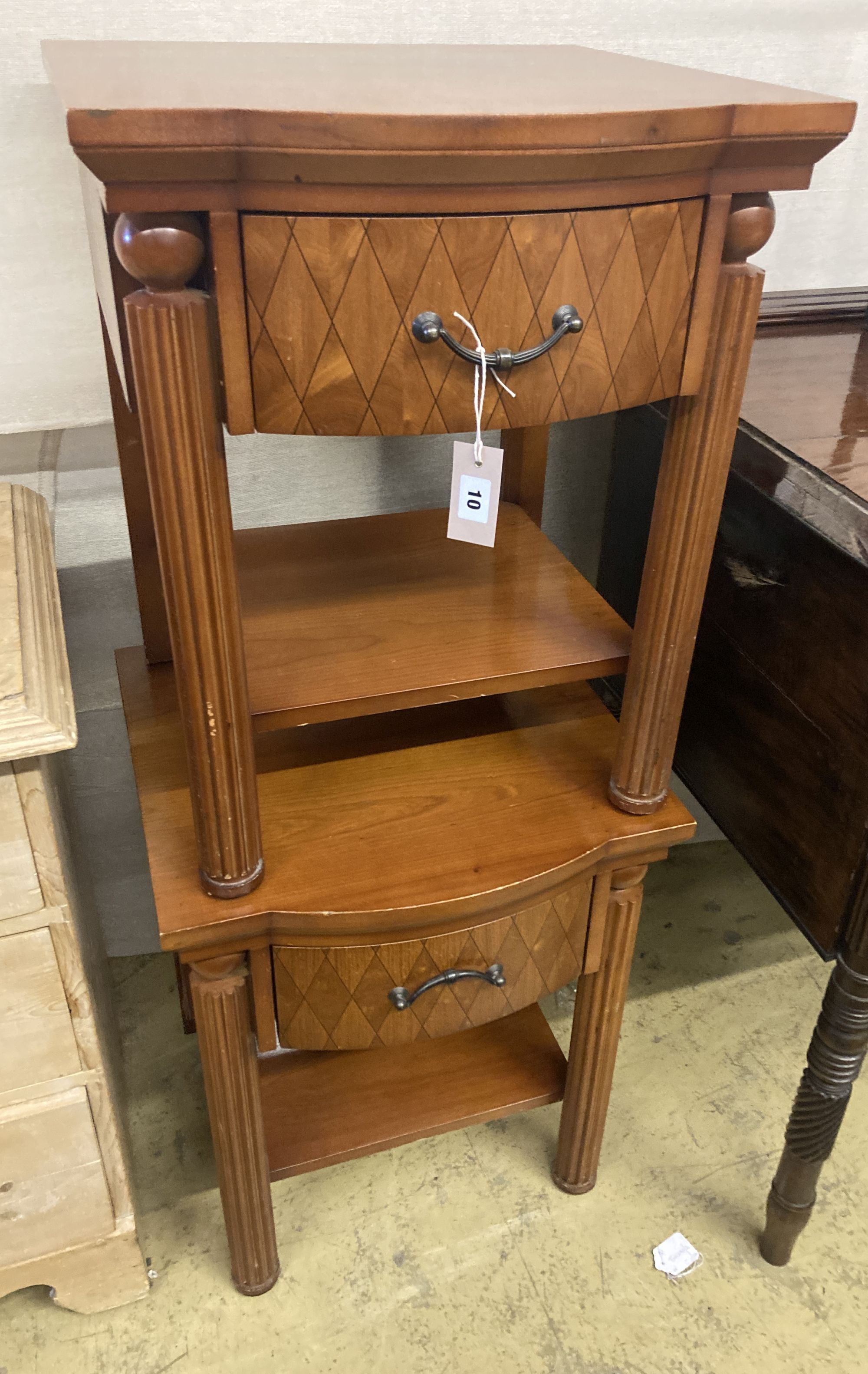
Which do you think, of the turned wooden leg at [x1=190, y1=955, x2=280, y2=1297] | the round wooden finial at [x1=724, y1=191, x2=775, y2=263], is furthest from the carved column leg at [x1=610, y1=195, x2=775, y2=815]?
the turned wooden leg at [x1=190, y1=955, x2=280, y2=1297]

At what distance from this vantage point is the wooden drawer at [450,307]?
2.02 ft

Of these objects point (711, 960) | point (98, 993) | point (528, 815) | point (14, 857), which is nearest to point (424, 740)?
point (528, 815)

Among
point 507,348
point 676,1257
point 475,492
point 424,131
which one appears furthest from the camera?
point 676,1257

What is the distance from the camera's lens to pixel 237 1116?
97 centimetres

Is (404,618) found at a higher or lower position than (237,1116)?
higher

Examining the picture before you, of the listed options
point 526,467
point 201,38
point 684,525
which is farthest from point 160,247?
point 526,467

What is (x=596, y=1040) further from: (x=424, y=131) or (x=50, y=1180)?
(x=424, y=131)

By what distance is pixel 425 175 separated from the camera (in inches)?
23.3

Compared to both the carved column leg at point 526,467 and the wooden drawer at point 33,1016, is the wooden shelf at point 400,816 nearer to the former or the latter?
the wooden drawer at point 33,1016

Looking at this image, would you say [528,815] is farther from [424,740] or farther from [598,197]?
[598,197]

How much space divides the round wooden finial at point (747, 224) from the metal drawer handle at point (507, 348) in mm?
123

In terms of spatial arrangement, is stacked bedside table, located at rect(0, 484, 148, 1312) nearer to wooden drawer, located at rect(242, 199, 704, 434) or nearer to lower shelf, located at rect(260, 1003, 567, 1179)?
lower shelf, located at rect(260, 1003, 567, 1179)

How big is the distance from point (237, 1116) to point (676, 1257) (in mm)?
554

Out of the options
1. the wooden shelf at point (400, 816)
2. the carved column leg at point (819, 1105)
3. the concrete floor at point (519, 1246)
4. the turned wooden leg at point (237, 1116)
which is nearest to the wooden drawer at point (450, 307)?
the wooden shelf at point (400, 816)
